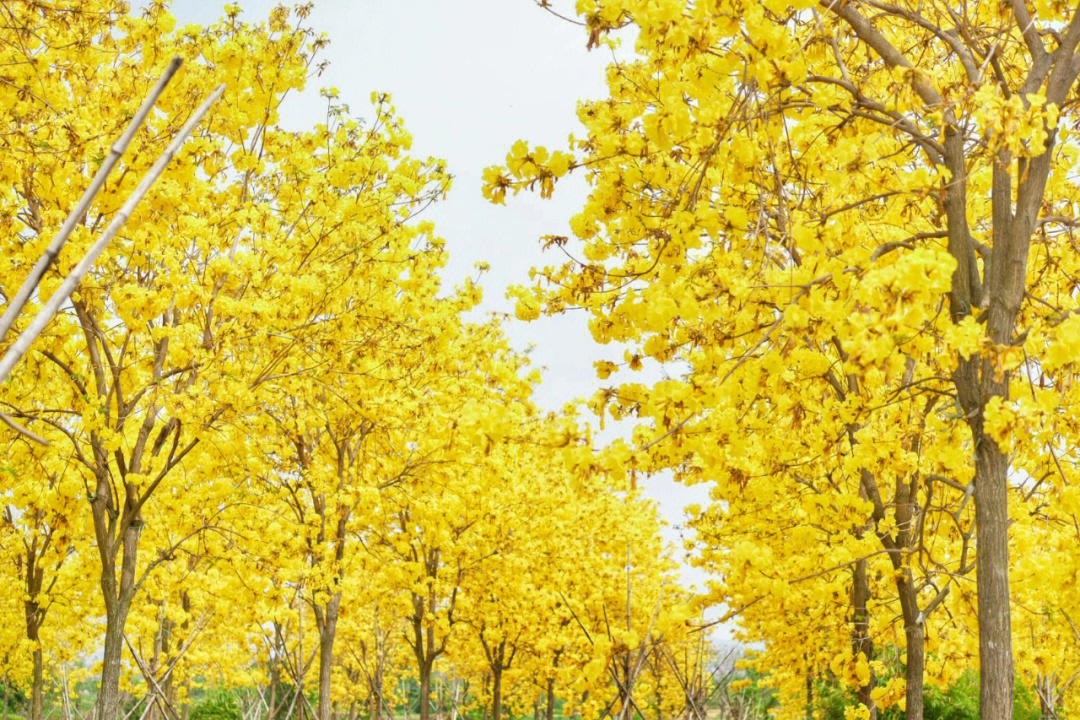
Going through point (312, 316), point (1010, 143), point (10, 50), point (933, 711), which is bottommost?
point (933, 711)

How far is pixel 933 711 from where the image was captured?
53.9 ft

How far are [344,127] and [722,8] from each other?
15.7 feet

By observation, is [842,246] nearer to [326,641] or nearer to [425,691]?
[326,641]

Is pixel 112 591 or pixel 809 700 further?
pixel 809 700

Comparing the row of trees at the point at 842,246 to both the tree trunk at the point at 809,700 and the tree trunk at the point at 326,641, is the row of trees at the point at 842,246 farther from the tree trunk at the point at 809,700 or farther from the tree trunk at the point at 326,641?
the tree trunk at the point at 809,700

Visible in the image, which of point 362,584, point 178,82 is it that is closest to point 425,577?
point 362,584

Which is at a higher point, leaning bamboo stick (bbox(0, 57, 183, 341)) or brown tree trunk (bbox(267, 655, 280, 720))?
leaning bamboo stick (bbox(0, 57, 183, 341))

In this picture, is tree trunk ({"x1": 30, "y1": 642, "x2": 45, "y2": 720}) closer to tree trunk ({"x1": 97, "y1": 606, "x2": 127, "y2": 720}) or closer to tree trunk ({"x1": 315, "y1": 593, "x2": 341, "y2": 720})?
tree trunk ({"x1": 315, "y1": 593, "x2": 341, "y2": 720})

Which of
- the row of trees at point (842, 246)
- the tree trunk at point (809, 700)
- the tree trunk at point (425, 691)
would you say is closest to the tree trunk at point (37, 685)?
the tree trunk at point (425, 691)

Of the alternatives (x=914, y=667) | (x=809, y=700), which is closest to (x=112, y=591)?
(x=914, y=667)

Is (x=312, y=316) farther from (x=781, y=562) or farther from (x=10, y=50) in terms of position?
A: (x=781, y=562)

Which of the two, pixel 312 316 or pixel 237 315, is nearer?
pixel 237 315

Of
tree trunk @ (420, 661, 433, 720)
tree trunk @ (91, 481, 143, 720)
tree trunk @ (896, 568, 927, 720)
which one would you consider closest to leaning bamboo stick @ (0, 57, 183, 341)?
tree trunk @ (91, 481, 143, 720)

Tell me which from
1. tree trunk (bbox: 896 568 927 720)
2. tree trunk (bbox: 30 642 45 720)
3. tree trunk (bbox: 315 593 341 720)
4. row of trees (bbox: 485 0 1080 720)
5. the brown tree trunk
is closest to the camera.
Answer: row of trees (bbox: 485 0 1080 720)
